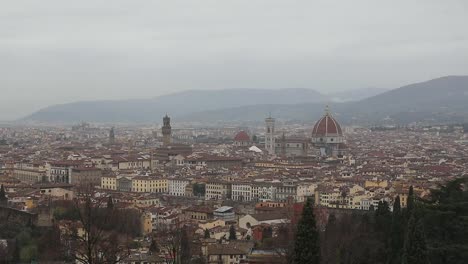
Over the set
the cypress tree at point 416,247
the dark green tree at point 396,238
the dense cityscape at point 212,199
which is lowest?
the dense cityscape at point 212,199

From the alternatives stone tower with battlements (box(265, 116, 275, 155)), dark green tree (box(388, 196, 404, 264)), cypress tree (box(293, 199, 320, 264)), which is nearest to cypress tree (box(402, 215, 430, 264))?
cypress tree (box(293, 199, 320, 264))

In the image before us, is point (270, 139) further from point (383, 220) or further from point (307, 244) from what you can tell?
point (307, 244)

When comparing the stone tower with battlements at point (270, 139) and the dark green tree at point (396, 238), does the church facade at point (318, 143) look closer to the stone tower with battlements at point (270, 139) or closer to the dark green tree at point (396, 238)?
the stone tower with battlements at point (270, 139)

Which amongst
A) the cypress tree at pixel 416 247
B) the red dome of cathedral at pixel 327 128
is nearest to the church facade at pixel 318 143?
the red dome of cathedral at pixel 327 128

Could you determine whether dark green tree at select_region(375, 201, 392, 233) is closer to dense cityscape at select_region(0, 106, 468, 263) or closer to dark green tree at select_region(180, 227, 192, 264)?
dense cityscape at select_region(0, 106, 468, 263)

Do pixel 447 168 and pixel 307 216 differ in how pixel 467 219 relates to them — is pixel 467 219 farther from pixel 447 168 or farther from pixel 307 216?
pixel 447 168

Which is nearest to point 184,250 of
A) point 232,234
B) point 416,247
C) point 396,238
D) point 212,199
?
point 396,238

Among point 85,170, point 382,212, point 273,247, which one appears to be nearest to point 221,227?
point 273,247

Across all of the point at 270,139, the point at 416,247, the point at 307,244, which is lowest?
the point at 270,139
